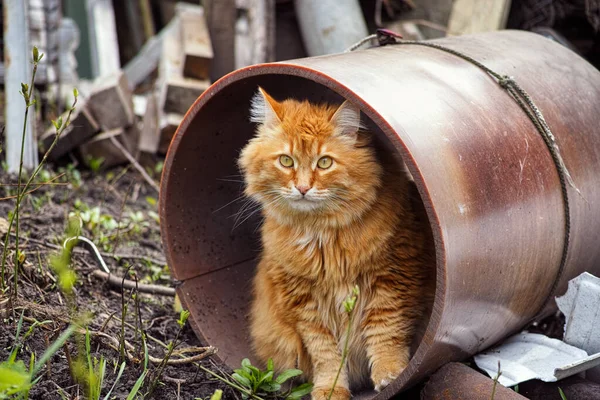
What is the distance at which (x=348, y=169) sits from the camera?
2.65 meters

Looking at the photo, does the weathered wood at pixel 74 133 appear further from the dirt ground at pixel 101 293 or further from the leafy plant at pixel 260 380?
the leafy plant at pixel 260 380

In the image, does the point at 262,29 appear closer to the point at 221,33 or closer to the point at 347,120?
the point at 221,33

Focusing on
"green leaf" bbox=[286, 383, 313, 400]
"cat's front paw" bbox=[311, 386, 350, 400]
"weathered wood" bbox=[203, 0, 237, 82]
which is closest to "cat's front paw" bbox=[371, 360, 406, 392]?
"cat's front paw" bbox=[311, 386, 350, 400]

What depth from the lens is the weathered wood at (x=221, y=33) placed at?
496 centimetres

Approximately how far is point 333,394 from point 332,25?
9.09ft

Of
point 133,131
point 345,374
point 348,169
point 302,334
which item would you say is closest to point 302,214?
point 348,169

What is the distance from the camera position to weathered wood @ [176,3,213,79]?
15.3ft

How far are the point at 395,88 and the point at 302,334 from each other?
1.04m

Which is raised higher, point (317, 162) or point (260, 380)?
point (317, 162)

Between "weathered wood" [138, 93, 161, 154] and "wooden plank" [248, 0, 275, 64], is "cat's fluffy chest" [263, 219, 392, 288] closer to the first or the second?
"weathered wood" [138, 93, 161, 154]

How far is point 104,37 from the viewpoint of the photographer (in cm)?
582

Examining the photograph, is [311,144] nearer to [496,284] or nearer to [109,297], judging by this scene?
[496,284]

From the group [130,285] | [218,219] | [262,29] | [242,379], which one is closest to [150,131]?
[262,29]

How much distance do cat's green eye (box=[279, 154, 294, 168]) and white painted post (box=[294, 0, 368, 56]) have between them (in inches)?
81.3
